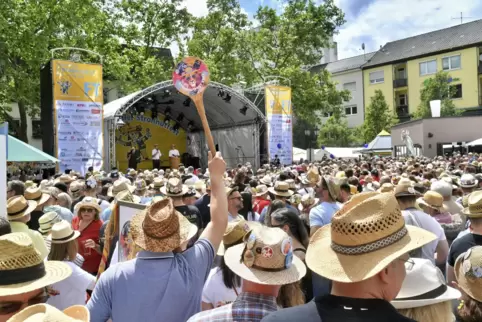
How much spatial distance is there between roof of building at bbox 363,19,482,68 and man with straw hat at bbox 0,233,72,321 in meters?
50.4

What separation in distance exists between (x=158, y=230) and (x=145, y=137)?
977 inches

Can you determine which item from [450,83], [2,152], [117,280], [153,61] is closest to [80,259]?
[2,152]

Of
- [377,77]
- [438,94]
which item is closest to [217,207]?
[438,94]

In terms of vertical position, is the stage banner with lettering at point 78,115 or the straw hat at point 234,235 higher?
the stage banner with lettering at point 78,115

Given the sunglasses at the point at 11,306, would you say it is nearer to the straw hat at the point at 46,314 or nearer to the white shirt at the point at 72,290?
the straw hat at the point at 46,314

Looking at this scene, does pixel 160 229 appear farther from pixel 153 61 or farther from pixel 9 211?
pixel 153 61

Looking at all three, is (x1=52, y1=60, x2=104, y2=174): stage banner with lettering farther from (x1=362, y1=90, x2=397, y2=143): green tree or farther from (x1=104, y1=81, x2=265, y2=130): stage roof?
(x1=362, y1=90, x2=397, y2=143): green tree

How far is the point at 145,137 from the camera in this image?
26.7m

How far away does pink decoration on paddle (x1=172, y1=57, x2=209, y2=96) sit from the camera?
14.2 feet

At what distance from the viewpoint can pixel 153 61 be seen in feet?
90.7

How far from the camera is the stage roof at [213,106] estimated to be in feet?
65.6

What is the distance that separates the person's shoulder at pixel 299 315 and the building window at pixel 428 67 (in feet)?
172

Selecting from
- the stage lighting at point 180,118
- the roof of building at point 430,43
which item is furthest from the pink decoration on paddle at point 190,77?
the roof of building at point 430,43

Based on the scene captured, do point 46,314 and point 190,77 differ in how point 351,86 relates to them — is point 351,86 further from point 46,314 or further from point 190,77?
point 46,314
